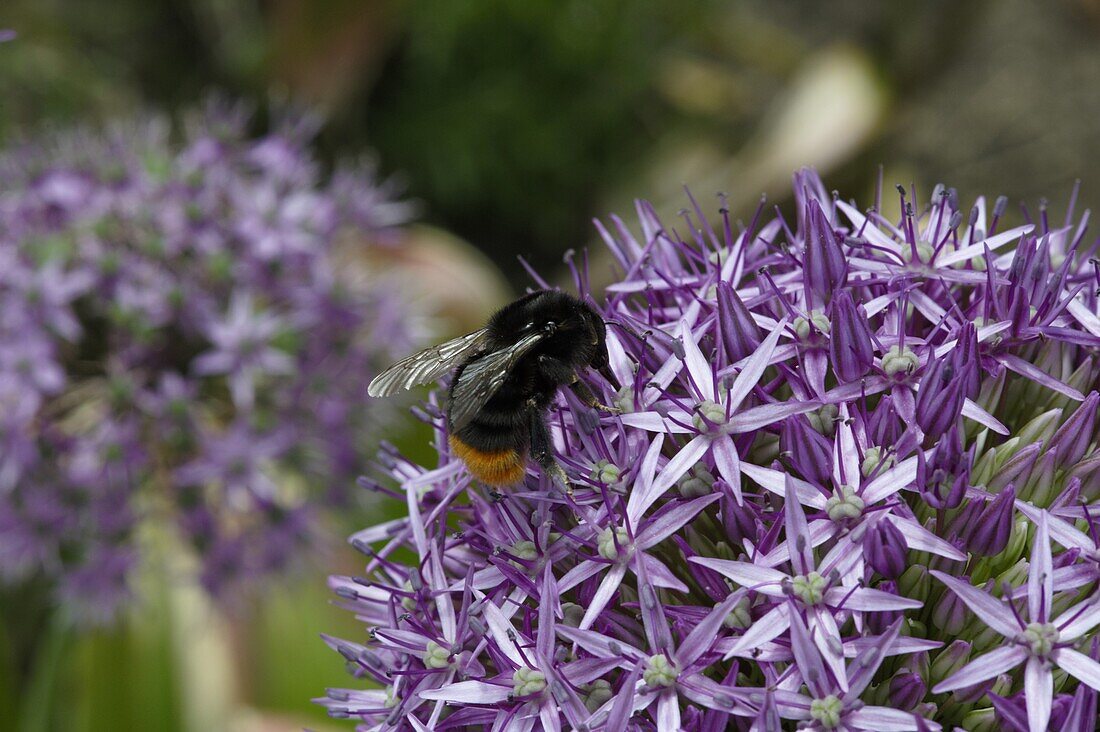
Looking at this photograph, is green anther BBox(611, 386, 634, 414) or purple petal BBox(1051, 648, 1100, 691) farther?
green anther BBox(611, 386, 634, 414)

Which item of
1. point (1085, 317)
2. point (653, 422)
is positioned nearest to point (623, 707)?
point (653, 422)

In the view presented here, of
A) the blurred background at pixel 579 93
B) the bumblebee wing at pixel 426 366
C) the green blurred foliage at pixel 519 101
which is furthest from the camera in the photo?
the green blurred foliage at pixel 519 101

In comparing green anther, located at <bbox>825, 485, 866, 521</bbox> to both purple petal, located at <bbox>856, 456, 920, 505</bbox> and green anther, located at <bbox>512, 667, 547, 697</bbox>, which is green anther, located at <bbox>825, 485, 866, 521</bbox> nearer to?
purple petal, located at <bbox>856, 456, 920, 505</bbox>

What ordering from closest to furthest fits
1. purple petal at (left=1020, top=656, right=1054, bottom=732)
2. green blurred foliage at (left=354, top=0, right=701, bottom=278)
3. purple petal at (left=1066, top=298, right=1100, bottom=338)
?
1. purple petal at (left=1020, top=656, right=1054, bottom=732)
2. purple petal at (left=1066, top=298, right=1100, bottom=338)
3. green blurred foliage at (left=354, top=0, right=701, bottom=278)

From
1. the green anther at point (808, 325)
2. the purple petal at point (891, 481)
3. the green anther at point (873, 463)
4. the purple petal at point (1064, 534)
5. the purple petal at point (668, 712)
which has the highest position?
the green anther at point (808, 325)

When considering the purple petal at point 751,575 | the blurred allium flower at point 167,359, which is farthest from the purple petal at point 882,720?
the blurred allium flower at point 167,359

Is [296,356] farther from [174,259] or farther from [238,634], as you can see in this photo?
[238,634]

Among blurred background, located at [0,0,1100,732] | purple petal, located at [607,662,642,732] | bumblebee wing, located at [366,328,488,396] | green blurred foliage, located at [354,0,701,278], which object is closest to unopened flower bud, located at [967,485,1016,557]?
purple petal, located at [607,662,642,732]

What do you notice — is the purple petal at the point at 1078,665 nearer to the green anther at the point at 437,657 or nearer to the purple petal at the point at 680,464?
the purple petal at the point at 680,464
